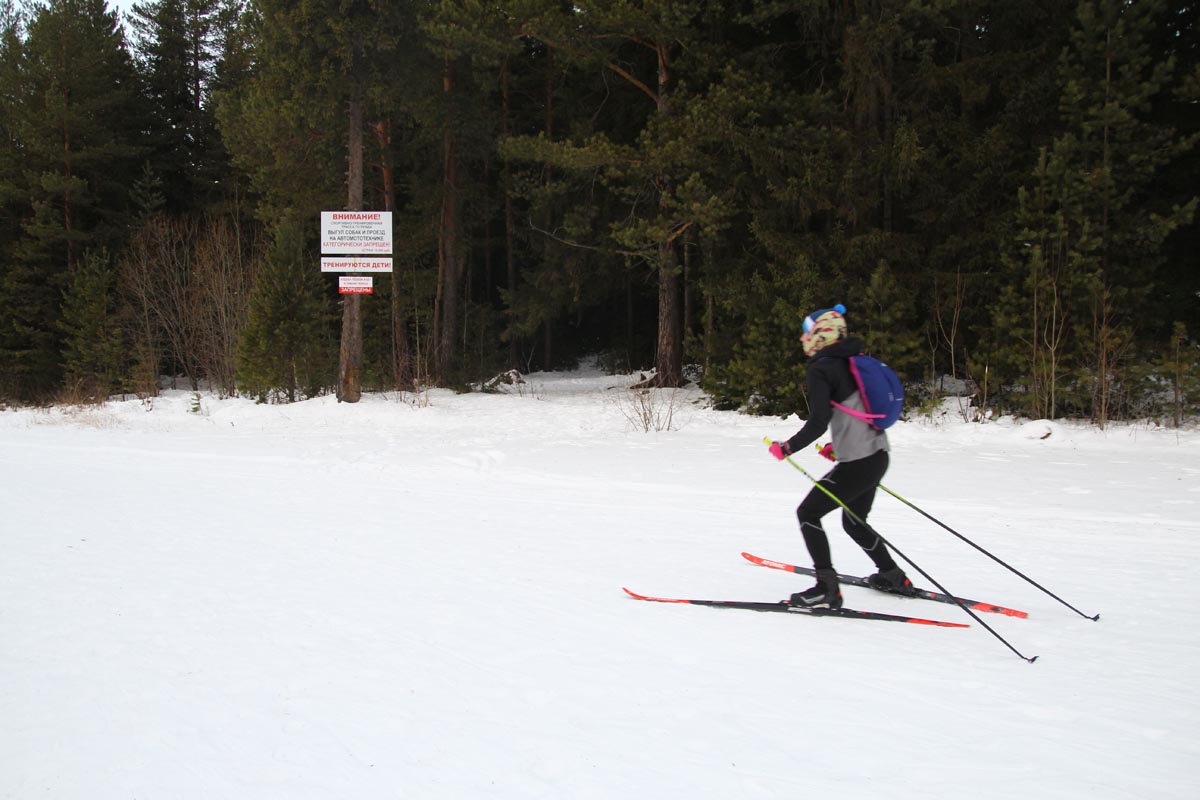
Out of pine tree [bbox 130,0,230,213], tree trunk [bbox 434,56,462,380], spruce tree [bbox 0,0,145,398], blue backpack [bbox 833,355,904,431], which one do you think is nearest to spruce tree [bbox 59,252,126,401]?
spruce tree [bbox 0,0,145,398]

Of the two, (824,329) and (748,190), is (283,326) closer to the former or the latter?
(748,190)

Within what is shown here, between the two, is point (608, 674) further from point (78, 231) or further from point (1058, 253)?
point (78, 231)

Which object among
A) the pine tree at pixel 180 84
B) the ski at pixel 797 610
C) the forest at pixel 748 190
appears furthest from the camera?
the pine tree at pixel 180 84

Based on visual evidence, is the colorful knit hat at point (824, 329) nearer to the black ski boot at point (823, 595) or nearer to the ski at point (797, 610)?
the black ski boot at point (823, 595)

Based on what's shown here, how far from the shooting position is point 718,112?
1543cm

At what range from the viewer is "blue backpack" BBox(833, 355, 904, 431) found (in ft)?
16.0

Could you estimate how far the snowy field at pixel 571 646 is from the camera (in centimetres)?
313

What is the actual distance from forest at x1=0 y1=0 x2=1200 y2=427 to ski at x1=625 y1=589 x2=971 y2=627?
379 inches

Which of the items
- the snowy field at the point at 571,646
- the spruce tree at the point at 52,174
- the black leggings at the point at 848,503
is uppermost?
the spruce tree at the point at 52,174

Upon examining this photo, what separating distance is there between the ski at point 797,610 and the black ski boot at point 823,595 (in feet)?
0.13

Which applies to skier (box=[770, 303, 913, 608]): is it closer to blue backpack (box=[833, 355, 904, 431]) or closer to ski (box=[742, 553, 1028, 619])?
blue backpack (box=[833, 355, 904, 431])

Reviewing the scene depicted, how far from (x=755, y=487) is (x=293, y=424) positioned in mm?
10072

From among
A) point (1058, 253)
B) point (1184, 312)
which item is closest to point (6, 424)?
point (1058, 253)

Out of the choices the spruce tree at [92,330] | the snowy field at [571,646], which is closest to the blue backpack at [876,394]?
the snowy field at [571,646]
